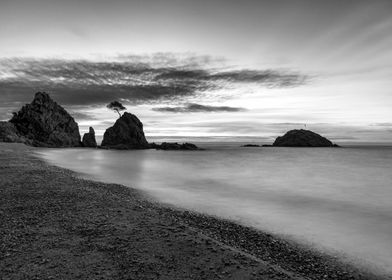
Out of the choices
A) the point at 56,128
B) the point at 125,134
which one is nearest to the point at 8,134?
the point at 56,128

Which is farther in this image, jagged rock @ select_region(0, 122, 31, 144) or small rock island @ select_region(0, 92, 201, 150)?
small rock island @ select_region(0, 92, 201, 150)

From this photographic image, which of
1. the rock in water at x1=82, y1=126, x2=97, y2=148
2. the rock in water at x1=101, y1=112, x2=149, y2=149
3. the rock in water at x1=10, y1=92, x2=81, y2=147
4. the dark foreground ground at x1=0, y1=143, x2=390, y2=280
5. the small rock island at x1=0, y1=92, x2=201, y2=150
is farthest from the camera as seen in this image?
the rock in water at x1=82, y1=126, x2=97, y2=148

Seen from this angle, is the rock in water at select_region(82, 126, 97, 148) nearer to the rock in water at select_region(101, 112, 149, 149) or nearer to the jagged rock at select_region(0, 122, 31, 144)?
the rock in water at select_region(101, 112, 149, 149)

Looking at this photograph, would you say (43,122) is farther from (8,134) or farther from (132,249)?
(132,249)

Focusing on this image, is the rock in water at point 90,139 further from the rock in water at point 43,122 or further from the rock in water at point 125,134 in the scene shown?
the rock in water at point 125,134

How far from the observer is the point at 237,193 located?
2283 centimetres

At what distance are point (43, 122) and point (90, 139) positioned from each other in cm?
2302

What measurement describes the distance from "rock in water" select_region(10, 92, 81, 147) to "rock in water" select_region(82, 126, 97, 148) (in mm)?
8046

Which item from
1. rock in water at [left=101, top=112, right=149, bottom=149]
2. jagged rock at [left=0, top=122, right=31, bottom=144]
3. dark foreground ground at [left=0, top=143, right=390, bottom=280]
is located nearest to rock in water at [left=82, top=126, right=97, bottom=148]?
rock in water at [left=101, top=112, right=149, bottom=149]

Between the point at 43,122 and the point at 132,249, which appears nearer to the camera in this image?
the point at 132,249

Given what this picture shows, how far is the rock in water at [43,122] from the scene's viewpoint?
118 meters

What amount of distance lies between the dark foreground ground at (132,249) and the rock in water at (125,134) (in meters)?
112

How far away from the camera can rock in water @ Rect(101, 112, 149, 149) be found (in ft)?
397

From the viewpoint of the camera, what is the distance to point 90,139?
137500mm
